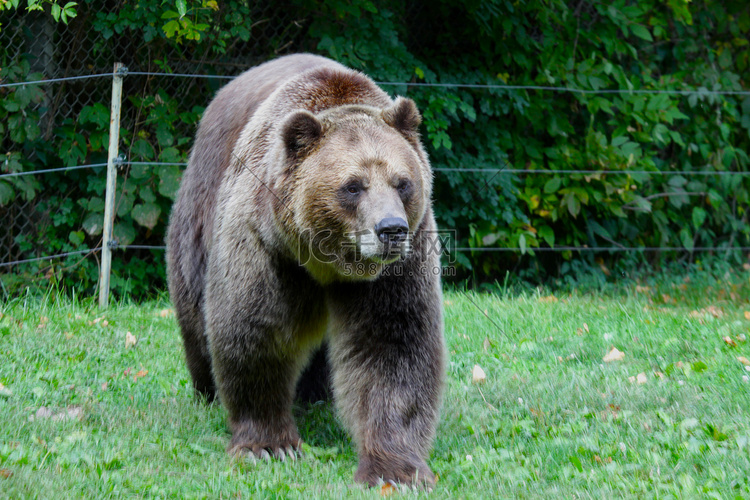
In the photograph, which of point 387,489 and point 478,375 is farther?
point 478,375

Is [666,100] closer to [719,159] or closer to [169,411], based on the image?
[719,159]

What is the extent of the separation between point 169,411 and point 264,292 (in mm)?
1132

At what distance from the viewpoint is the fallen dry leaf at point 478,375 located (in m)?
4.65

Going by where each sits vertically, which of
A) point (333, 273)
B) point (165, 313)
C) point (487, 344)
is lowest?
point (165, 313)

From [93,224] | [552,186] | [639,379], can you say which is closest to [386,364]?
[639,379]

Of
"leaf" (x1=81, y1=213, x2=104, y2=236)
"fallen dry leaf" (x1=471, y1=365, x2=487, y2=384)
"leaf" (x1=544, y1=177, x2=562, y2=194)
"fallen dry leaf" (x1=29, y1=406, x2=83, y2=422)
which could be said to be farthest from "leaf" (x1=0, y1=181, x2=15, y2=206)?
"leaf" (x1=544, y1=177, x2=562, y2=194)

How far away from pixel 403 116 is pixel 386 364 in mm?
1138

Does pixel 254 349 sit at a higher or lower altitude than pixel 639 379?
higher

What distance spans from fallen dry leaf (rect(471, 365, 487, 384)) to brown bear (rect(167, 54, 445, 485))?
1.12m

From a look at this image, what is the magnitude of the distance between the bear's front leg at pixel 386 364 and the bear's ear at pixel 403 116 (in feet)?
2.14

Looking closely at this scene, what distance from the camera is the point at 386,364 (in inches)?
135

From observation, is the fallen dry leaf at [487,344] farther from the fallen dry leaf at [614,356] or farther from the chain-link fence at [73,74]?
the chain-link fence at [73,74]

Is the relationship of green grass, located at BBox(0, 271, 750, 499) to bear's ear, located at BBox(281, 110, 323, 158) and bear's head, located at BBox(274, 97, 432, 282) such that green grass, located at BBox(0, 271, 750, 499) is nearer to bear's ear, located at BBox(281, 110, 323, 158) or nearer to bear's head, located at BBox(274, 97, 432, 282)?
bear's head, located at BBox(274, 97, 432, 282)

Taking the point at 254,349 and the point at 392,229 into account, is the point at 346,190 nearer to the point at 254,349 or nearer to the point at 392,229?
the point at 392,229
